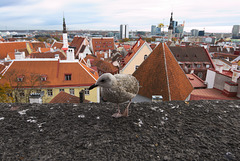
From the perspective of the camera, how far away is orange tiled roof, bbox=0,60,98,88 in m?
21.0

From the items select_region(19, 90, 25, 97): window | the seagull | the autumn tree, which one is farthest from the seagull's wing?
select_region(19, 90, 25, 97): window

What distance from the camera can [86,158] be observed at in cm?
225

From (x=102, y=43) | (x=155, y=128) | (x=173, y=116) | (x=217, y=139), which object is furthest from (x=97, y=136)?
(x=102, y=43)

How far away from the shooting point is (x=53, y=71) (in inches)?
861

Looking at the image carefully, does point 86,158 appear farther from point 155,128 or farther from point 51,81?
point 51,81

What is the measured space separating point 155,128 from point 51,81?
20004mm

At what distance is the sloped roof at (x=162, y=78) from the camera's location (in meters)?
13.6

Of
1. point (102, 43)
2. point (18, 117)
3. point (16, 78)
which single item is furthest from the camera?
point (102, 43)

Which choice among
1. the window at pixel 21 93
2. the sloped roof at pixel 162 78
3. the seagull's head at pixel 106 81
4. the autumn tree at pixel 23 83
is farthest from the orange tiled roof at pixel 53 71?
the seagull's head at pixel 106 81

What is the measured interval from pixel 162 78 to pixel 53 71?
13777mm

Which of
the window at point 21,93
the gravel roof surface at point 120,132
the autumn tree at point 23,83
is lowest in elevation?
the window at point 21,93

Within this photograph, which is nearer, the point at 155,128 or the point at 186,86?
the point at 155,128

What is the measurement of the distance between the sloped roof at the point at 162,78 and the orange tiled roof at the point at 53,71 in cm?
819

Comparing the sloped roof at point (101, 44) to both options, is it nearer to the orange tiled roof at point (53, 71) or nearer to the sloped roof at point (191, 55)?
the sloped roof at point (191, 55)
